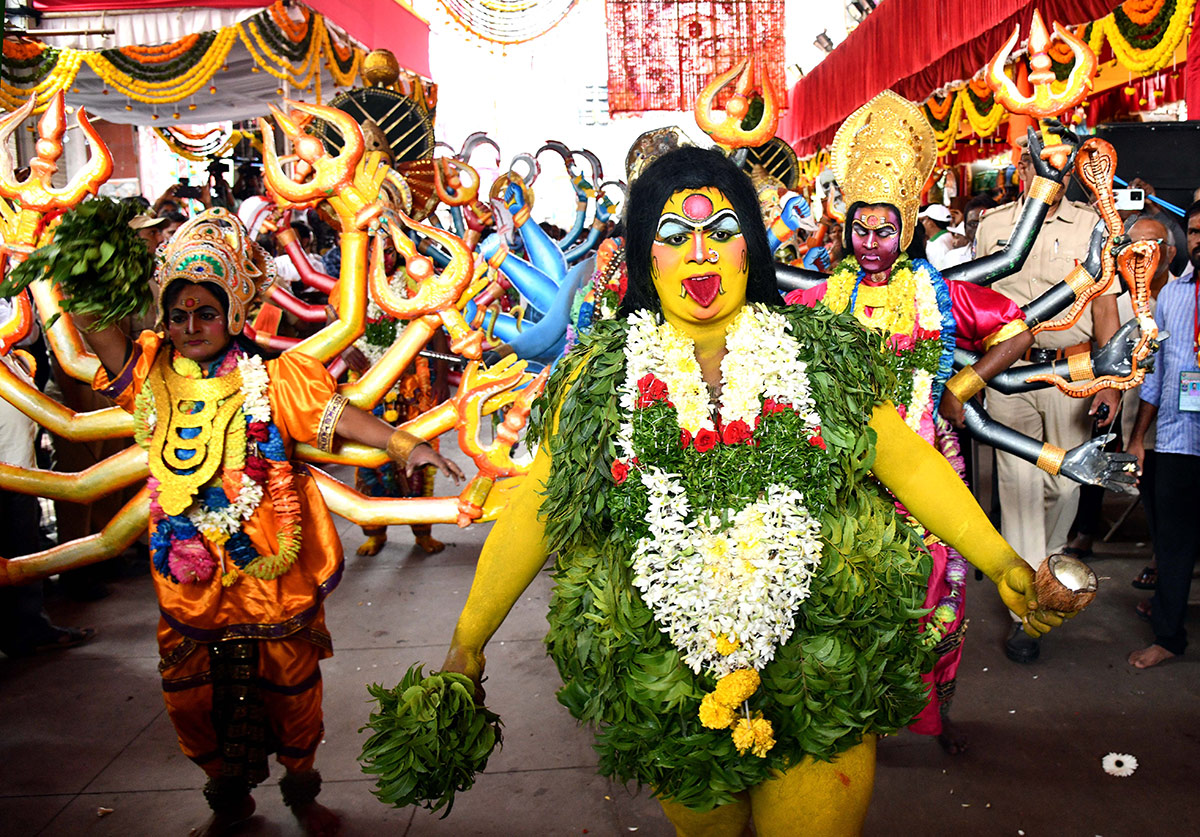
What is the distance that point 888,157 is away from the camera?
3.71 metres

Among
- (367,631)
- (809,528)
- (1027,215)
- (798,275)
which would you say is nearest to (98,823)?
(367,631)

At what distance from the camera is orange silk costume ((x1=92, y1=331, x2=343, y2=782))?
3.11 m

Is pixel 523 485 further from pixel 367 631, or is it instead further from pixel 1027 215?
pixel 367 631

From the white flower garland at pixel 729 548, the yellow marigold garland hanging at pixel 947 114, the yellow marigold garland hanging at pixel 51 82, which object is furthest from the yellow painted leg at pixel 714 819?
the yellow marigold garland hanging at pixel 947 114

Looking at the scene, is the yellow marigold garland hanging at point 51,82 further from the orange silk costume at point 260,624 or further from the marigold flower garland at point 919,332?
the marigold flower garland at point 919,332

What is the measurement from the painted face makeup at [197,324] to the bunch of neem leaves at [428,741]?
1.51m

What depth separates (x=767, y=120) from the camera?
343cm

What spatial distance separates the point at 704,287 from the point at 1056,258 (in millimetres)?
3465

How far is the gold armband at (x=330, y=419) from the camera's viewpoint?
10.2ft

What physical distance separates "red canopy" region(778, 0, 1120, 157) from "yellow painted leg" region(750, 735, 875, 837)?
5.91 metres

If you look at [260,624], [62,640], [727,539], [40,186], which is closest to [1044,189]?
[727,539]

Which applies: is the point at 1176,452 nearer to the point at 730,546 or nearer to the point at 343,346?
the point at 730,546

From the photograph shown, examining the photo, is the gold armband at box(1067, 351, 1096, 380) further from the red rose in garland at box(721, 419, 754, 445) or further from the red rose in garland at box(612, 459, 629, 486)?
the red rose in garland at box(612, 459, 629, 486)

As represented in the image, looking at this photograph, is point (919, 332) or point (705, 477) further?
point (919, 332)
